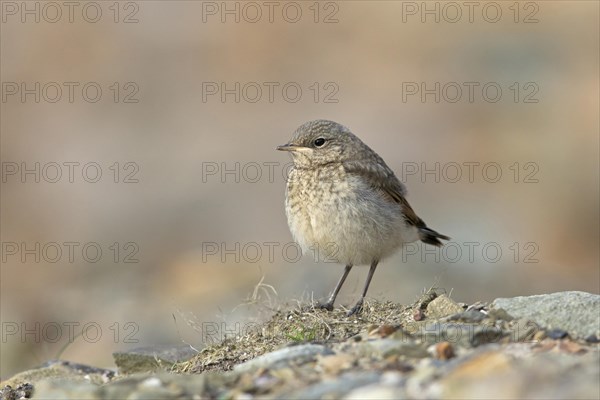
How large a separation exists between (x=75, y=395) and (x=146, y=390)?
0.44m

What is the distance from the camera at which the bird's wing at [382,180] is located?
36.6ft

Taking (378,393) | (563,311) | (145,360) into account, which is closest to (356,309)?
(145,360)

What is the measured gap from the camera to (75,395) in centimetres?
668

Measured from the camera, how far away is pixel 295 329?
31.8ft

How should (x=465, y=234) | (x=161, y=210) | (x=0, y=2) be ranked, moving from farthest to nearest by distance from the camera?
1. (x=0, y=2)
2. (x=161, y=210)
3. (x=465, y=234)

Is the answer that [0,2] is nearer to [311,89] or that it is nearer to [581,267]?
[311,89]

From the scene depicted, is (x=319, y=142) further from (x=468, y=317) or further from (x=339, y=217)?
(x=468, y=317)

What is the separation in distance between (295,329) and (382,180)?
235 centimetres

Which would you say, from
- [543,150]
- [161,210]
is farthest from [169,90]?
[543,150]

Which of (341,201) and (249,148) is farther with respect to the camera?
(249,148)

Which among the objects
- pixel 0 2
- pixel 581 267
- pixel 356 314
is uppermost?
pixel 0 2

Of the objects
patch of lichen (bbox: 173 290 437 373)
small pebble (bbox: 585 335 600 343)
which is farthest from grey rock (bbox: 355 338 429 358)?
patch of lichen (bbox: 173 290 437 373)

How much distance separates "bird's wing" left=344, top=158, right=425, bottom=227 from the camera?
36.6ft

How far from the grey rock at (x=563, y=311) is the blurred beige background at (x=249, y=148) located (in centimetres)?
644
